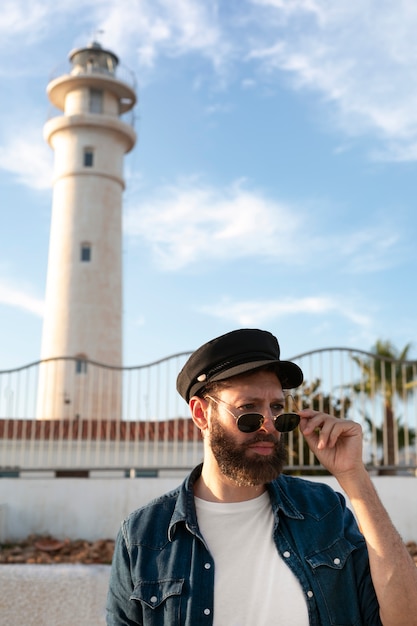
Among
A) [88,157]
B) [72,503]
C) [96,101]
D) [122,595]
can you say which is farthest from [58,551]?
[96,101]

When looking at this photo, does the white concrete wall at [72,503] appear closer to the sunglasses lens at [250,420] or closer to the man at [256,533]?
the man at [256,533]

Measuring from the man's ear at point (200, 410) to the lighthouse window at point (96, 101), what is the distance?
75.4 ft

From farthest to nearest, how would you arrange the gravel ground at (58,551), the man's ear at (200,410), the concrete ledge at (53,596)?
the gravel ground at (58,551), the concrete ledge at (53,596), the man's ear at (200,410)

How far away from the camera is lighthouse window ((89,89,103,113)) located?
2423cm

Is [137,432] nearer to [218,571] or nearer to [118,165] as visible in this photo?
[218,571]

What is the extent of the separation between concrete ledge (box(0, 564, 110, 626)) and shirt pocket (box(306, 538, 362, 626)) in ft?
9.92

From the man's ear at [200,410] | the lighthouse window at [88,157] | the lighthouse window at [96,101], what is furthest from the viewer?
the lighthouse window at [96,101]

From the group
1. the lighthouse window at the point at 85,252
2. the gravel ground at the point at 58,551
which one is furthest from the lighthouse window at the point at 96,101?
the gravel ground at the point at 58,551

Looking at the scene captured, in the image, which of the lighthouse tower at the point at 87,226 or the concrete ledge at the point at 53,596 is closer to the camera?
the concrete ledge at the point at 53,596

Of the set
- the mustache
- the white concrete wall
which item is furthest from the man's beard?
the white concrete wall

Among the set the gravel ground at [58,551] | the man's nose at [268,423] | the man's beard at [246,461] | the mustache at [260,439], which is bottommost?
the gravel ground at [58,551]

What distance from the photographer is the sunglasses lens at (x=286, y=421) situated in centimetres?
229

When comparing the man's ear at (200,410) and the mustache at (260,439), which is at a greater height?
the man's ear at (200,410)

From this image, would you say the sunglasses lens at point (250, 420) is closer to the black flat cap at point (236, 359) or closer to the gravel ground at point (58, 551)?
the black flat cap at point (236, 359)
